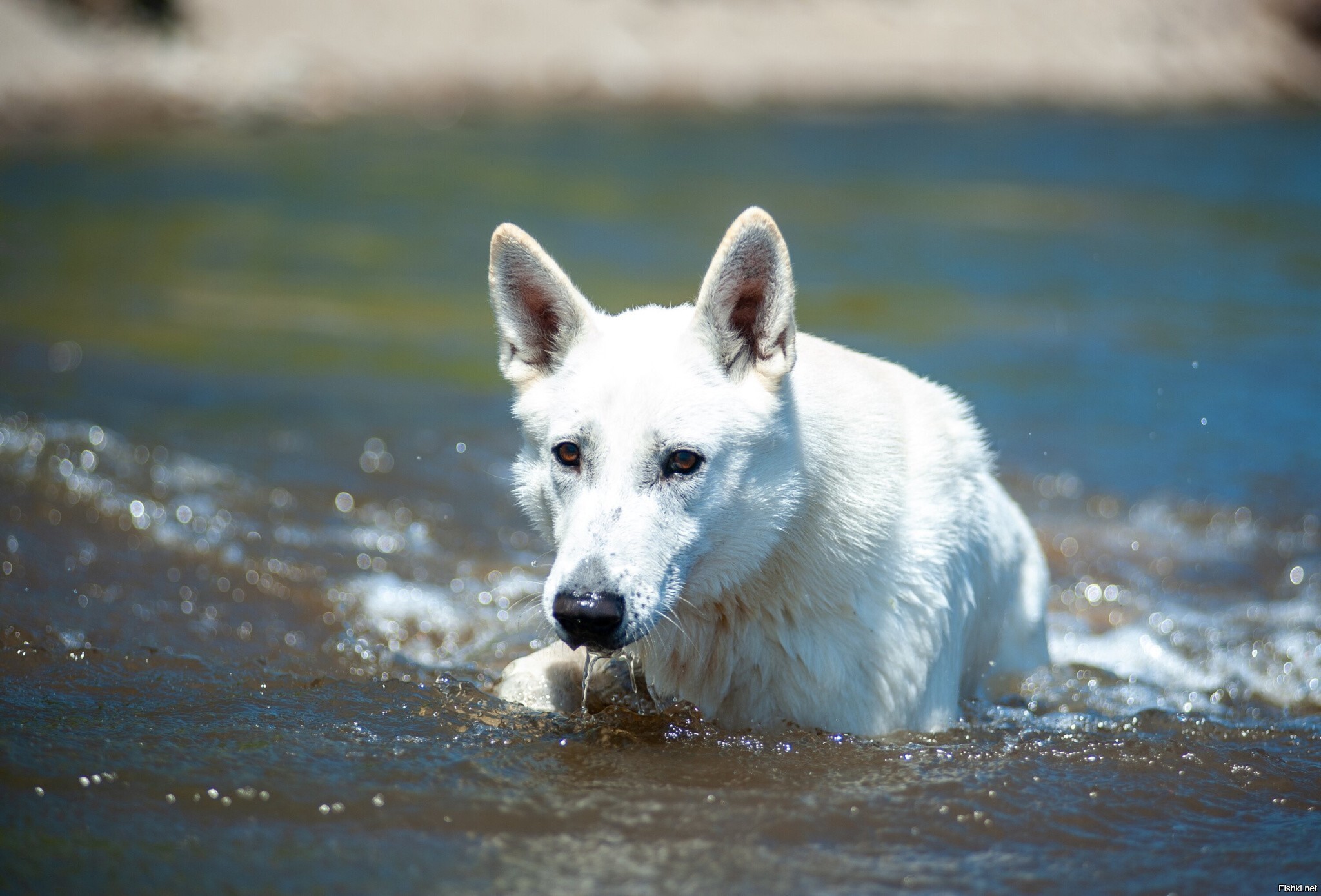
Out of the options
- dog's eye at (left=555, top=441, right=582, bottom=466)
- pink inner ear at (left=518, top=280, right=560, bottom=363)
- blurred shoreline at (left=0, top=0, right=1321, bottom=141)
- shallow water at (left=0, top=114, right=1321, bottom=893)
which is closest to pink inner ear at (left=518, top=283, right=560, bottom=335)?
pink inner ear at (left=518, top=280, right=560, bottom=363)

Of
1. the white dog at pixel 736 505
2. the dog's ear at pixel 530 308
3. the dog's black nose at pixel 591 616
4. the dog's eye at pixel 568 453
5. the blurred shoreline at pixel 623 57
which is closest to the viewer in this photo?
the dog's black nose at pixel 591 616

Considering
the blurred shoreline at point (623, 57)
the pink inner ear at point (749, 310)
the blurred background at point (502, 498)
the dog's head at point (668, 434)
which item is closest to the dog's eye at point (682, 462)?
the dog's head at point (668, 434)

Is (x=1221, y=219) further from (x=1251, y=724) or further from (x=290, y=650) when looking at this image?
(x=290, y=650)

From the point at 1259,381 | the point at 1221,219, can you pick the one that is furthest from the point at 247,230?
the point at 1221,219

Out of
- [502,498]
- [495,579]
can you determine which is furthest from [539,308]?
[502,498]

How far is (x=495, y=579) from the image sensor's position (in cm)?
694

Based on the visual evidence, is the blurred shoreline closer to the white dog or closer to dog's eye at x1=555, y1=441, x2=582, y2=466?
the white dog

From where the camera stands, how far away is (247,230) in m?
17.8

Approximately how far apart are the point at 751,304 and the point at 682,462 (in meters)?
0.61

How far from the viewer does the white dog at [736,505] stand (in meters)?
4.03

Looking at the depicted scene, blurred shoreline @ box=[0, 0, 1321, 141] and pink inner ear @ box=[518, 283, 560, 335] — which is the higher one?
blurred shoreline @ box=[0, 0, 1321, 141]

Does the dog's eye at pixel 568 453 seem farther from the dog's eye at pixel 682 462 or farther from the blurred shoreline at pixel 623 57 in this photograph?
the blurred shoreline at pixel 623 57

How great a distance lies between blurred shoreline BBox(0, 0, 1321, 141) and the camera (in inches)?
1099

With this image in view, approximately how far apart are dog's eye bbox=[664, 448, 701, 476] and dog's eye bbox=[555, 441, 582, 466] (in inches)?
11.6
